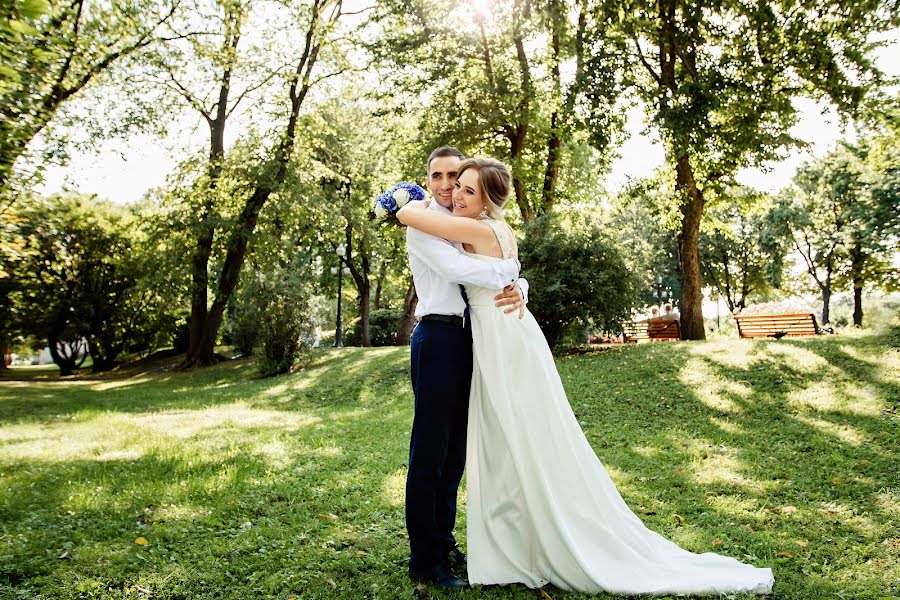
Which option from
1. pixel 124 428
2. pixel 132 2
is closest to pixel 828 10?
pixel 124 428

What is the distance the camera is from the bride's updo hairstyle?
382 centimetres

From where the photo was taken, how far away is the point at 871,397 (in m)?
9.02

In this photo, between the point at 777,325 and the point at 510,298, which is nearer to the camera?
the point at 510,298

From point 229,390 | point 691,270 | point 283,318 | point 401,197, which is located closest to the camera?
point 401,197

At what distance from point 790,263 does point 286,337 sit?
35187 mm

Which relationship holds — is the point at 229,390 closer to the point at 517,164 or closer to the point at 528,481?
the point at 517,164

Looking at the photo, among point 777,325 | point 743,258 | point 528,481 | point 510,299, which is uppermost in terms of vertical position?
point 743,258

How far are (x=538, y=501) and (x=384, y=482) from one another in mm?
3143

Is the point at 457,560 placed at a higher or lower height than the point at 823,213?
lower

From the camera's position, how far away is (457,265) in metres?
3.63

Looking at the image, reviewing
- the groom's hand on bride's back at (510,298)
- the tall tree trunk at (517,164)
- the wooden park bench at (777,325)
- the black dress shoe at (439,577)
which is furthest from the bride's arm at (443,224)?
the tall tree trunk at (517,164)

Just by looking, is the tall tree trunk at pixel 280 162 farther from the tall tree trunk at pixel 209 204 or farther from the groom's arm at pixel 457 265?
the groom's arm at pixel 457 265

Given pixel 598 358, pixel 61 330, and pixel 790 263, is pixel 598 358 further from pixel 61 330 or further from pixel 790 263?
pixel 790 263

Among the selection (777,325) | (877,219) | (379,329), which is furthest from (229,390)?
(877,219)
